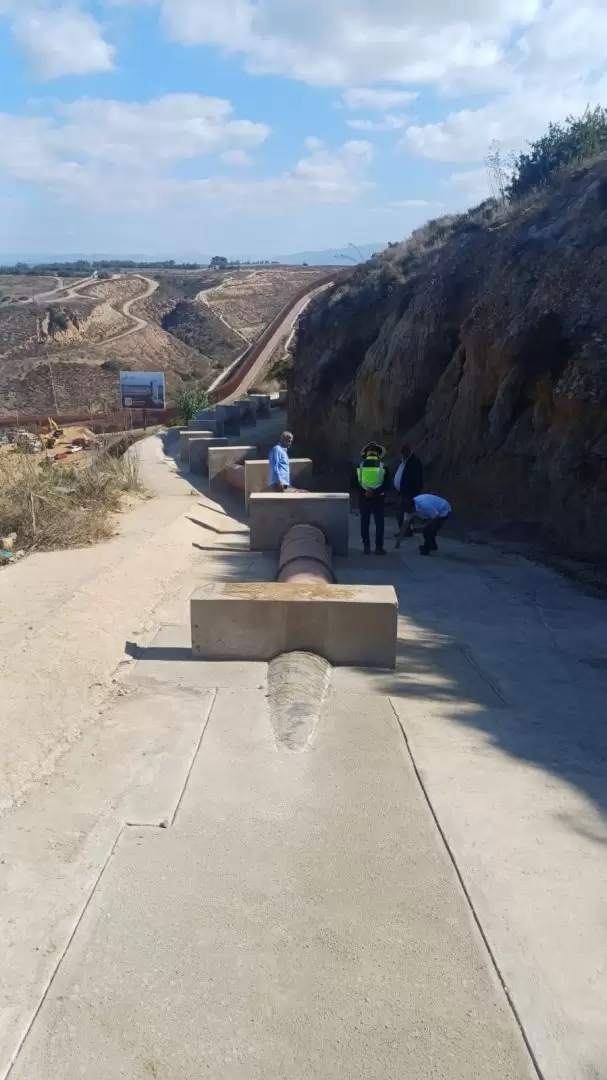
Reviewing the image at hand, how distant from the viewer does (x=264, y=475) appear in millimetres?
16156

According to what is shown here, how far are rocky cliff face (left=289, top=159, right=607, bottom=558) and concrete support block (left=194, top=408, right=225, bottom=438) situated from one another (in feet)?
16.5

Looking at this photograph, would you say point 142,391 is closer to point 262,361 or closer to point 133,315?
point 262,361

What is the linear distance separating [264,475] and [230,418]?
13230 mm

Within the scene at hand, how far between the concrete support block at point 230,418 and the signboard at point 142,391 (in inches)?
471

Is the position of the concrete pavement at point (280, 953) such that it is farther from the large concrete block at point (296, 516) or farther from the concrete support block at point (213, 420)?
the concrete support block at point (213, 420)

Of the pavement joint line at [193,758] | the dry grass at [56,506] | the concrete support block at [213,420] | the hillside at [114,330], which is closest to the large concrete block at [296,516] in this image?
the dry grass at [56,506]

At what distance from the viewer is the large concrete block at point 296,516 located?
12.0 m

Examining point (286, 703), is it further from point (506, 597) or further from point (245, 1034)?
point (506, 597)

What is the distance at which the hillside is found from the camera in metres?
57.7

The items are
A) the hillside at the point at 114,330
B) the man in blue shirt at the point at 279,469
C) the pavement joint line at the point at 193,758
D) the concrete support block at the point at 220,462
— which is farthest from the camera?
the hillside at the point at 114,330

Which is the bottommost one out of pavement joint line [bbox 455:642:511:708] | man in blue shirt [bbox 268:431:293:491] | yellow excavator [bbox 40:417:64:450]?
yellow excavator [bbox 40:417:64:450]

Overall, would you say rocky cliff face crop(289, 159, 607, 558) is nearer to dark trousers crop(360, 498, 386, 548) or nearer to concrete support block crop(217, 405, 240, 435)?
dark trousers crop(360, 498, 386, 548)

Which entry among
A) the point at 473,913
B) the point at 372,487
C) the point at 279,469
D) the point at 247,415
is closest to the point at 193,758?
the point at 473,913

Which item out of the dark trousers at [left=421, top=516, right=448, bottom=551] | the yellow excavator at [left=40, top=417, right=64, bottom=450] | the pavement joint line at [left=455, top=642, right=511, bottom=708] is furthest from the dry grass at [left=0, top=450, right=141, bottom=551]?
the yellow excavator at [left=40, top=417, right=64, bottom=450]
